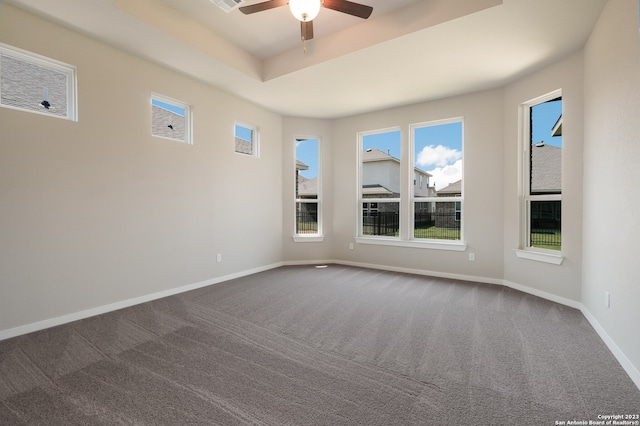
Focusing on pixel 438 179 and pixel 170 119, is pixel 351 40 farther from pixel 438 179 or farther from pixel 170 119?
pixel 438 179

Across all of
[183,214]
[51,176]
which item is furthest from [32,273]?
[183,214]

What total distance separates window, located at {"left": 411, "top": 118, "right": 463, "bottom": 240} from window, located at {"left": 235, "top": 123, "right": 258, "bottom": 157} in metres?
2.91

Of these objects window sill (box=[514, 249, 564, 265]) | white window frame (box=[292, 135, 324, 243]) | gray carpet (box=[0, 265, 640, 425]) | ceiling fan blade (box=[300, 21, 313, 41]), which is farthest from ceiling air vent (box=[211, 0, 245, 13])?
window sill (box=[514, 249, 564, 265])

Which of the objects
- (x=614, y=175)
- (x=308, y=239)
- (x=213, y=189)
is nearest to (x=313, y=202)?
(x=308, y=239)

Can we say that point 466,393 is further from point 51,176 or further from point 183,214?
point 51,176

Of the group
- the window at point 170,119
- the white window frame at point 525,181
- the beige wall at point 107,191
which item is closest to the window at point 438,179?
the white window frame at point 525,181

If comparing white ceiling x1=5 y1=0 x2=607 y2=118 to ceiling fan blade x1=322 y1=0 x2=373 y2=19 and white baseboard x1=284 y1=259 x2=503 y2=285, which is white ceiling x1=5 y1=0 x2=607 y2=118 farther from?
white baseboard x1=284 y1=259 x2=503 y2=285

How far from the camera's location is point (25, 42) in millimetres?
2594

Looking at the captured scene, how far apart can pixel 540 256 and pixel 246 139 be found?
4824 millimetres

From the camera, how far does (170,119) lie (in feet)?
12.6

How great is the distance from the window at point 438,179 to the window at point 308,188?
1.94 meters

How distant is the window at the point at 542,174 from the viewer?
3566mm

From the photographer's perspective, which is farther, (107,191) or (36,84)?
(107,191)

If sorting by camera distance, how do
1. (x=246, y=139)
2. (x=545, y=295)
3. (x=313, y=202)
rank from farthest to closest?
(x=313, y=202)
(x=246, y=139)
(x=545, y=295)
